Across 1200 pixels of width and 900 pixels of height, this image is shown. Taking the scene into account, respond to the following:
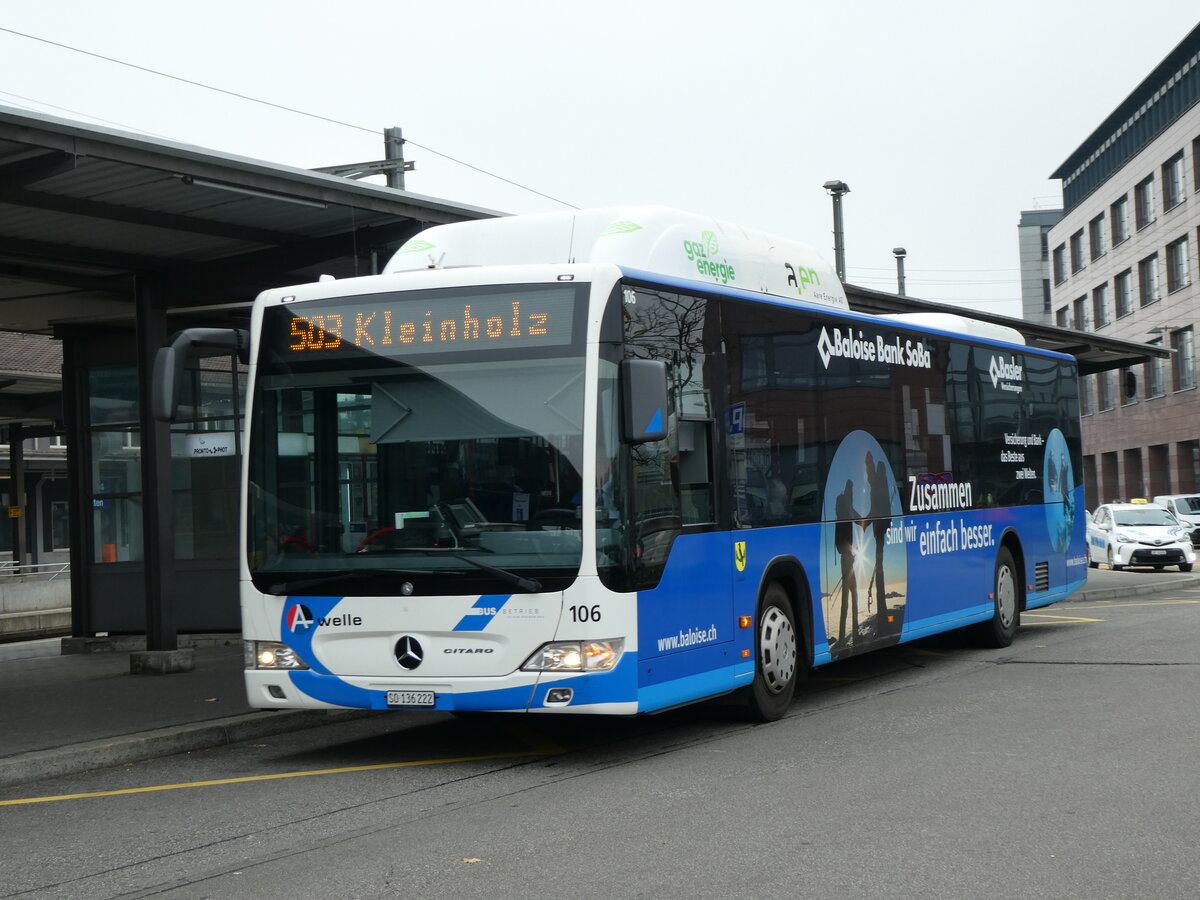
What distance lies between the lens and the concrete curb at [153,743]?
907 centimetres

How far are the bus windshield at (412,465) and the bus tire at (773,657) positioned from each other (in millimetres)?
2215

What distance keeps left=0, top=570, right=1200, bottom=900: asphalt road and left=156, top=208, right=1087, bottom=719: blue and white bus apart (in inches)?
24.3

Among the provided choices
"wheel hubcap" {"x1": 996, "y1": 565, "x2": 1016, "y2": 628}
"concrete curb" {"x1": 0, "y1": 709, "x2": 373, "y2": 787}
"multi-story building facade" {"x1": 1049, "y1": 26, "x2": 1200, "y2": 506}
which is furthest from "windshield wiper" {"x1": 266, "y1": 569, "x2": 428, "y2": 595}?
"multi-story building facade" {"x1": 1049, "y1": 26, "x2": 1200, "y2": 506}

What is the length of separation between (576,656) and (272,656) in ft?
6.68

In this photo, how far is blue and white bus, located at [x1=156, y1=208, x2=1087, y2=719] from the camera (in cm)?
844

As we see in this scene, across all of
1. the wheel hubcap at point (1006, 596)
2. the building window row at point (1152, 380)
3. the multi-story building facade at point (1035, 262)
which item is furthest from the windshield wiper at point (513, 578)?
the multi-story building facade at point (1035, 262)

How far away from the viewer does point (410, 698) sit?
8664 mm

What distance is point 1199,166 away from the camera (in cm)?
5519

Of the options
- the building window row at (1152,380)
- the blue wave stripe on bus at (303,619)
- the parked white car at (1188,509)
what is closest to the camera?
the blue wave stripe on bus at (303,619)

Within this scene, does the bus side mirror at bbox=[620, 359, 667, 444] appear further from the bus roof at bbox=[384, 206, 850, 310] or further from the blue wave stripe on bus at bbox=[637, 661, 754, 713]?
the blue wave stripe on bus at bbox=[637, 661, 754, 713]

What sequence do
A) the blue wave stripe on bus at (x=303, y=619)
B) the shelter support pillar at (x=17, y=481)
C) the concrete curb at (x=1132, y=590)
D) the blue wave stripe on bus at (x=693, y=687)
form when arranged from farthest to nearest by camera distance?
the shelter support pillar at (x=17, y=481), the concrete curb at (x=1132, y=590), the blue wave stripe on bus at (x=303, y=619), the blue wave stripe on bus at (x=693, y=687)

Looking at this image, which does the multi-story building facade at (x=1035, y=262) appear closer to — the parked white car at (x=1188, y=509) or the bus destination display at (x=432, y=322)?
the parked white car at (x=1188, y=509)

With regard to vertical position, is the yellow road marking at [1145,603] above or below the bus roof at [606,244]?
below

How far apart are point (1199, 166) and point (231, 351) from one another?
174ft
